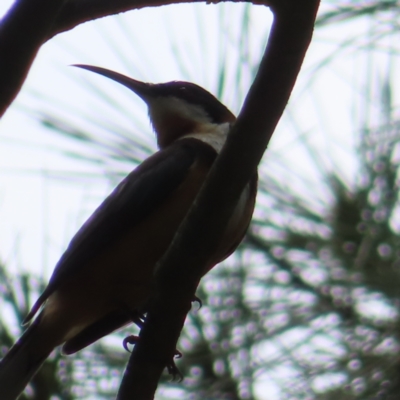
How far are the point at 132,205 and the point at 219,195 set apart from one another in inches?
36.6

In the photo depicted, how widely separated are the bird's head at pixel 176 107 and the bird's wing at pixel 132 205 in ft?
1.95

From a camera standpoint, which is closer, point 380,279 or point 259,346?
point 380,279

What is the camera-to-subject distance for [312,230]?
2.63m

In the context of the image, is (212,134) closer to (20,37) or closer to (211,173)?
(211,173)

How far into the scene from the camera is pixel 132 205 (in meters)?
2.33

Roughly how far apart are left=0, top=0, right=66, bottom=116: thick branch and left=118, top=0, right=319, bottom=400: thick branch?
0.43m

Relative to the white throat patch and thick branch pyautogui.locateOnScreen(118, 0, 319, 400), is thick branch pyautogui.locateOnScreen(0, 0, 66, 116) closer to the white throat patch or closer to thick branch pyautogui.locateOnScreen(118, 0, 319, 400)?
thick branch pyautogui.locateOnScreen(118, 0, 319, 400)

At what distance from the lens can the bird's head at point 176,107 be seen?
3.04 m

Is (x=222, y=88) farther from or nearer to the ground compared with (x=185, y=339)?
farther from the ground

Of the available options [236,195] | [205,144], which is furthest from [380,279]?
[236,195]

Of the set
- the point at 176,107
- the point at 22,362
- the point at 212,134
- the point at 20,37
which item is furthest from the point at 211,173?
the point at 176,107

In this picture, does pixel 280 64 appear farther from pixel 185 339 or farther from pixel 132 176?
pixel 185 339

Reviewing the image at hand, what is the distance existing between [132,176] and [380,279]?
816 mm

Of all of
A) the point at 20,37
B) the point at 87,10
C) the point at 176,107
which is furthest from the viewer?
the point at 176,107
